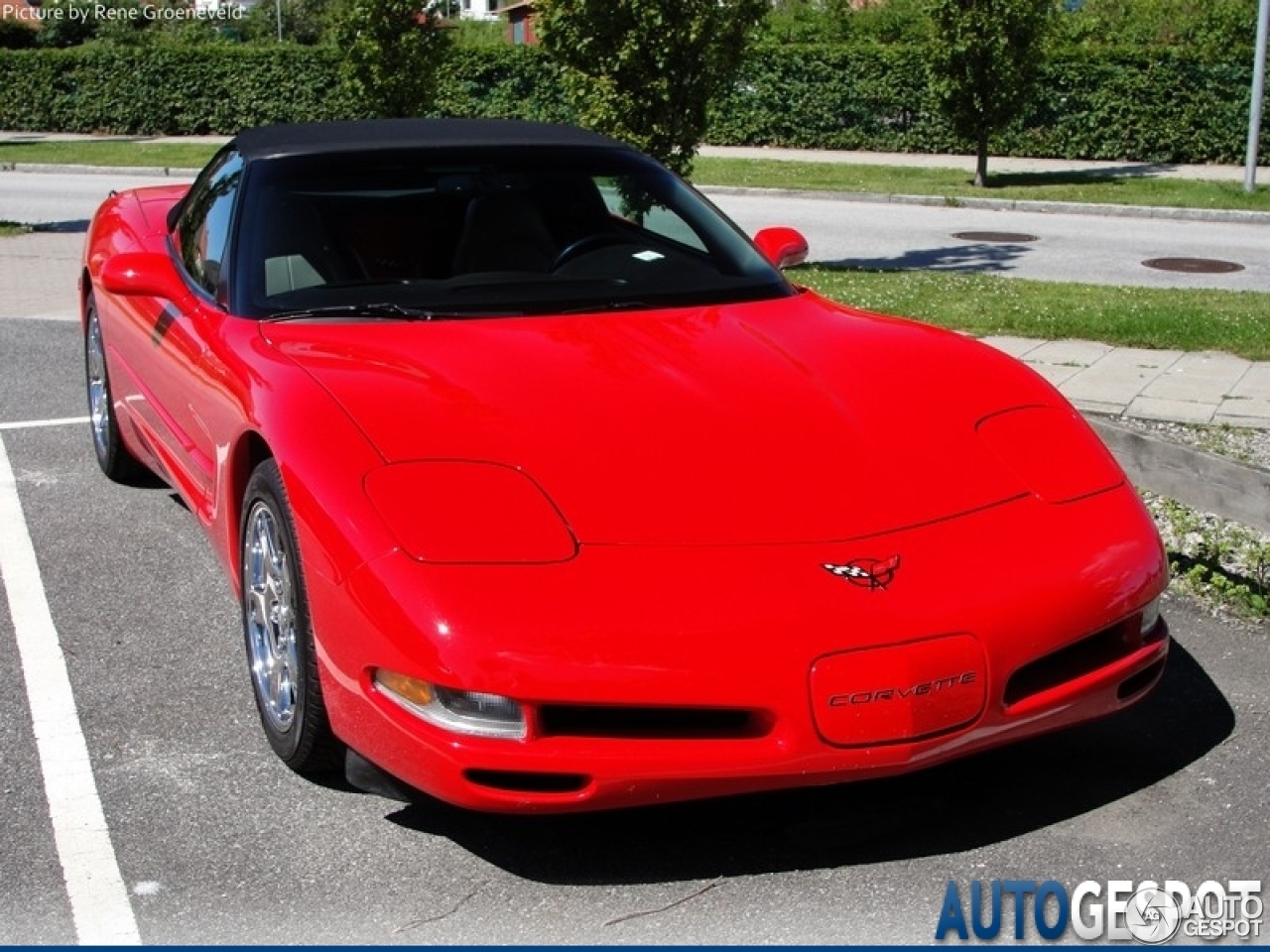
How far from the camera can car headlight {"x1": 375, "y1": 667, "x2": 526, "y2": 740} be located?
3383mm

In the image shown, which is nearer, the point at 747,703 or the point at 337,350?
the point at 747,703

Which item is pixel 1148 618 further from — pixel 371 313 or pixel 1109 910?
pixel 371 313

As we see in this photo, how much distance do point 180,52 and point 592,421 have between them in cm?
2855

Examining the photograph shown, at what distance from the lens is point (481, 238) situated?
519 centimetres

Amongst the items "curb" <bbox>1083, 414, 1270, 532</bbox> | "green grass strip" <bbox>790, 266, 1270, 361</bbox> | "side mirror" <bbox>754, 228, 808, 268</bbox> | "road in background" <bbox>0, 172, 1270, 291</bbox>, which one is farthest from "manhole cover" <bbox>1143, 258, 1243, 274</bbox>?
"curb" <bbox>1083, 414, 1270, 532</bbox>

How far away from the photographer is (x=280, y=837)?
149 inches

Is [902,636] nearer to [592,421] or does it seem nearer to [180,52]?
[592,421]

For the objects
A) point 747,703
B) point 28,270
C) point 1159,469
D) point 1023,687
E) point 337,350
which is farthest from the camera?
point 28,270

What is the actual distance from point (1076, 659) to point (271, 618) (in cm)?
191

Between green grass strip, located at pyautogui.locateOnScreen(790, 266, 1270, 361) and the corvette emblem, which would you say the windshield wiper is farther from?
green grass strip, located at pyautogui.locateOnScreen(790, 266, 1270, 361)

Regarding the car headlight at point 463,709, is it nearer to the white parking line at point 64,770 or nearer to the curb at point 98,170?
the white parking line at point 64,770

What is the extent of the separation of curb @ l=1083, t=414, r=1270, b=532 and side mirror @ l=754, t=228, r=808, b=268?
3.65 feet

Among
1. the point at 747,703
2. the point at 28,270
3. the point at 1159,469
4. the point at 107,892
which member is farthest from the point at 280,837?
the point at 28,270

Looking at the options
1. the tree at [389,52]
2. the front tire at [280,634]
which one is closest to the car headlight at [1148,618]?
the front tire at [280,634]
